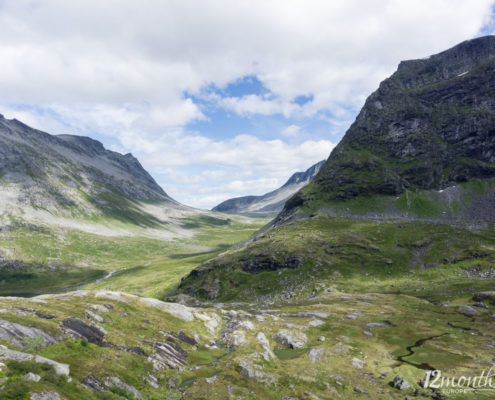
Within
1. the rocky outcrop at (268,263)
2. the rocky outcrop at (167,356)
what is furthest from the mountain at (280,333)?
the rocky outcrop at (268,263)

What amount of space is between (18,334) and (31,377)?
1172 cm

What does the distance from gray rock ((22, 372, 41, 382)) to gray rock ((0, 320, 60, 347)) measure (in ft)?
31.0

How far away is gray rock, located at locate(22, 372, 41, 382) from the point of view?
21781 millimetres

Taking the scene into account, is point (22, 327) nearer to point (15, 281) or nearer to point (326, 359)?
point (326, 359)

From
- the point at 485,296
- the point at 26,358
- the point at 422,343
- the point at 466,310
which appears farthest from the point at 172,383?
the point at 485,296

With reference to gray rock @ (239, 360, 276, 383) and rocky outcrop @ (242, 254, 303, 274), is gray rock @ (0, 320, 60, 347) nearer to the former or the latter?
gray rock @ (239, 360, 276, 383)

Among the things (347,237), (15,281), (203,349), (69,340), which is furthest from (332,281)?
(15,281)

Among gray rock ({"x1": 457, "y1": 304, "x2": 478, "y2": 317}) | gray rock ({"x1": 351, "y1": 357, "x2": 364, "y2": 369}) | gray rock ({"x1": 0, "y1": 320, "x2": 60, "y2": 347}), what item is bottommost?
gray rock ({"x1": 351, "y1": 357, "x2": 364, "y2": 369})

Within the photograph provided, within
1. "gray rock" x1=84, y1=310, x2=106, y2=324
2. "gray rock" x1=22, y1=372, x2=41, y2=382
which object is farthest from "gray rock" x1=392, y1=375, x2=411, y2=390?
"gray rock" x1=84, y1=310, x2=106, y2=324

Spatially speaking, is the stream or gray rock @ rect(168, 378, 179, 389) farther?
the stream

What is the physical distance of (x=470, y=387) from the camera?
37.0m

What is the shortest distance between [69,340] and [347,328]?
2306 inches

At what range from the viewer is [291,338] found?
196ft

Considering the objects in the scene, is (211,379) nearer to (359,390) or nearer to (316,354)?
(359,390)
